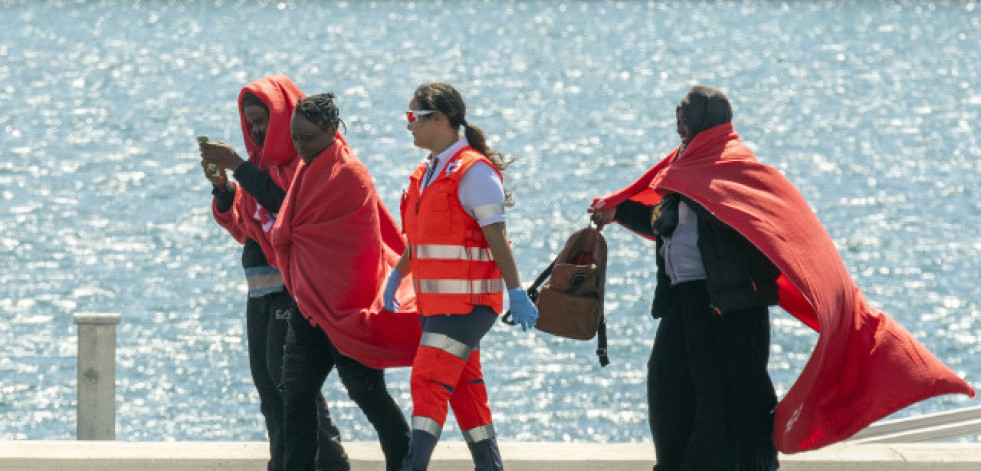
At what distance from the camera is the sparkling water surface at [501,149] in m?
21.4

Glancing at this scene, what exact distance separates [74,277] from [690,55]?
179 feet

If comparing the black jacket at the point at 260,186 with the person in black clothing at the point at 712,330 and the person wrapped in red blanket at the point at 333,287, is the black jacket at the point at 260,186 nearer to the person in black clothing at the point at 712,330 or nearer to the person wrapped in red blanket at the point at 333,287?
the person wrapped in red blanket at the point at 333,287

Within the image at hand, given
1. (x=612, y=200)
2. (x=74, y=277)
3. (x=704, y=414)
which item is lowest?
(x=74, y=277)

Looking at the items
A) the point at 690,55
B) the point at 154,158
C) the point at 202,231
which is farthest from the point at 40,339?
the point at 690,55

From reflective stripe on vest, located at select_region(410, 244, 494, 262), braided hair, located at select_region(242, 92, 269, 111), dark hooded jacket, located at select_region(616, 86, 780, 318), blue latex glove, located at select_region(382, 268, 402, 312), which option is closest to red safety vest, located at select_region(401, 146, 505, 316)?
reflective stripe on vest, located at select_region(410, 244, 494, 262)

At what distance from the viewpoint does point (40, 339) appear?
24156 millimetres

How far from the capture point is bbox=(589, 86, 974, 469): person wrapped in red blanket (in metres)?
6.23

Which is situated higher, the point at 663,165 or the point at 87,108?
the point at 663,165

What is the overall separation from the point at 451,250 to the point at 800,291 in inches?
49.6

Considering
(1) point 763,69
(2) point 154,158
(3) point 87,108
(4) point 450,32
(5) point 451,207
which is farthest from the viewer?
(4) point 450,32

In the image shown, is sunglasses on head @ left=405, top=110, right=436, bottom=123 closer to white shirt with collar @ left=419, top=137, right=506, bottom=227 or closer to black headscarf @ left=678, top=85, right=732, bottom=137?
white shirt with collar @ left=419, top=137, right=506, bottom=227

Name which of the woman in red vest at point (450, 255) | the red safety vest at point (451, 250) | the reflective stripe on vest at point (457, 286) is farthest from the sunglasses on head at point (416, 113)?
the reflective stripe on vest at point (457, 286)

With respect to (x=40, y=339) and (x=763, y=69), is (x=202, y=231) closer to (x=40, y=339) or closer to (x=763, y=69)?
(x=40, y=339)

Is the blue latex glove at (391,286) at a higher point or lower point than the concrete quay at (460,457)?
higher
